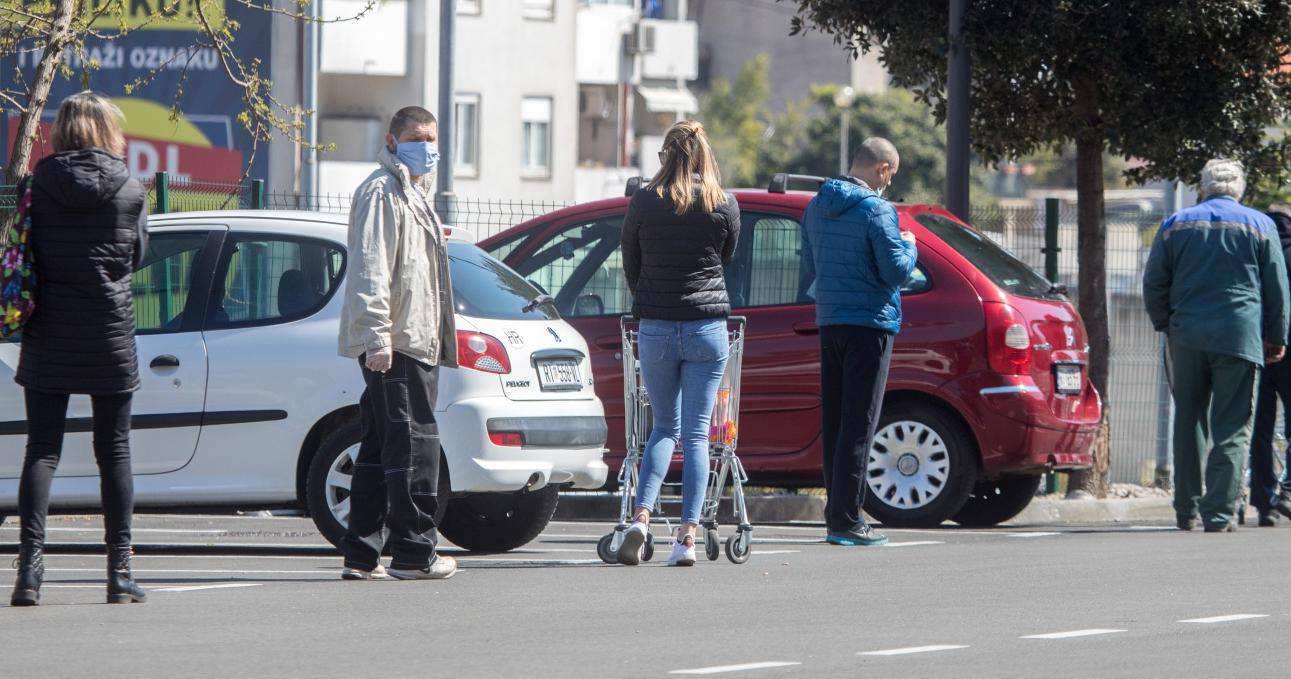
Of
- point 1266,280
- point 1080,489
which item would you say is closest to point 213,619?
point 1266,280

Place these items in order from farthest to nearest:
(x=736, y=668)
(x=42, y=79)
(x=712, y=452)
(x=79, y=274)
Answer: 1. (x=42, y=79)
2. (x=712, y=452)
3. (x=79, y=274)
4. (x=736, y=668)

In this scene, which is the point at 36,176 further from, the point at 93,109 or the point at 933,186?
the point at 933,186

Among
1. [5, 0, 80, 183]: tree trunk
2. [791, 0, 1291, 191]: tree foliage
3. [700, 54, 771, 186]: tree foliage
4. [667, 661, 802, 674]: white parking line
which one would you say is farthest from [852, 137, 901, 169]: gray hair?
[700, 54, 771, 186]: tree foliage

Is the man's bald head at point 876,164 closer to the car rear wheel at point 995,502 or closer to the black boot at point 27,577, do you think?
the car rear wheel at point 995,502

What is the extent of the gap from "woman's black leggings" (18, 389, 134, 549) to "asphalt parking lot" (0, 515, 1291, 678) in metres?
0.31

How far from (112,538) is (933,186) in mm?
65457

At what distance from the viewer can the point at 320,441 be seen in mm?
9688

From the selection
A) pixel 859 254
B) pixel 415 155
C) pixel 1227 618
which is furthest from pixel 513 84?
pixel 1227 618

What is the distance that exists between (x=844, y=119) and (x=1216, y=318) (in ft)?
215

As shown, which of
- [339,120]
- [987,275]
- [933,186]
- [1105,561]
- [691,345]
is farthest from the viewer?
[933,186]

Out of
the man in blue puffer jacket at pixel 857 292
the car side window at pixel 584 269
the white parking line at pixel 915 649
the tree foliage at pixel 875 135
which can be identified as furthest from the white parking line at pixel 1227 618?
the tree foliage at pixel 875 135

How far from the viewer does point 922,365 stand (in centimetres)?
1157

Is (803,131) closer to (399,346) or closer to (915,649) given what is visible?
(399,346)

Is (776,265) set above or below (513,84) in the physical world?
below
